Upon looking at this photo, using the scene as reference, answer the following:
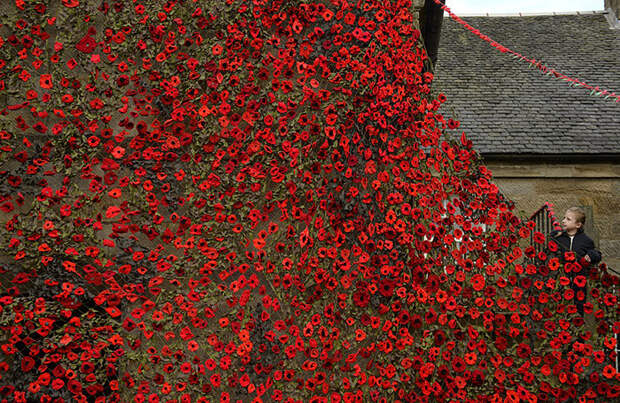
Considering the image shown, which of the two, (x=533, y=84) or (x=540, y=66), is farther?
(x=533, y=84)

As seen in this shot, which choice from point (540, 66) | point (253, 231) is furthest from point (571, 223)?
point (253, 231)

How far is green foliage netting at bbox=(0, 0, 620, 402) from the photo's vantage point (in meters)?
3.95

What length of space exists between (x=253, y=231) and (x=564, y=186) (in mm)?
8318

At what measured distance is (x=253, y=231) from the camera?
164 inches

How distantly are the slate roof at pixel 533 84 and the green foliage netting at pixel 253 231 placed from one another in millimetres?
6713

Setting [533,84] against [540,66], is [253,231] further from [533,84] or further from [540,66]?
[533,84]

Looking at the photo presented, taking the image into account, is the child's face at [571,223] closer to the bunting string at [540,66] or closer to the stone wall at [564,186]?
the bunting string at [540,66]

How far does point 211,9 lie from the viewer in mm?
4488

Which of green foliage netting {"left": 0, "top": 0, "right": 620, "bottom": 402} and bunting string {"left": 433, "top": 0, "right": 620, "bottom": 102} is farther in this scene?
bunting string {"left": 433, "top": 0, "right": 620, "bottom": 102}

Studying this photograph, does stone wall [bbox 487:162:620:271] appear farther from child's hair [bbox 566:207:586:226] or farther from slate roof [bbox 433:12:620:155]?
child's hair [bbox 566:207:586:226]

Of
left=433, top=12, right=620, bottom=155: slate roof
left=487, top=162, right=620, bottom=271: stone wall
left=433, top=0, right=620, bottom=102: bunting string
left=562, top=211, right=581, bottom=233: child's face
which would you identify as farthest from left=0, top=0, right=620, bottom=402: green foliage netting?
left=433, top=12, right=620, bottom=155: slate roof

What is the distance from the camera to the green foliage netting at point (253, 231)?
12.9 feet

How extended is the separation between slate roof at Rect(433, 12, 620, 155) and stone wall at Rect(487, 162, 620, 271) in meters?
0.35

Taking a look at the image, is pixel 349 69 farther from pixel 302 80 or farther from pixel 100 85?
pixel 100 85
